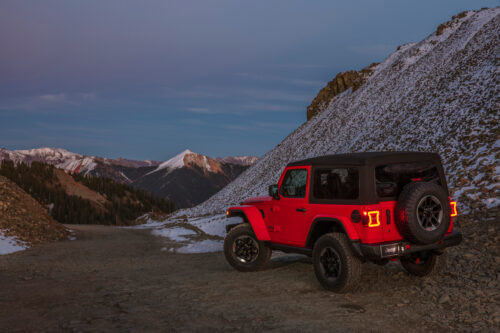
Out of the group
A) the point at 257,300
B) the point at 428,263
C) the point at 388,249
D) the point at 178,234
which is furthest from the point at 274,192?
the point at 178,234

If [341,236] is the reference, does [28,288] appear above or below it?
below

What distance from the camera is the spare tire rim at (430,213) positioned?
629cm

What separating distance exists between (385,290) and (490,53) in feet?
108

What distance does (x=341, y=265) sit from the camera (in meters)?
6.55

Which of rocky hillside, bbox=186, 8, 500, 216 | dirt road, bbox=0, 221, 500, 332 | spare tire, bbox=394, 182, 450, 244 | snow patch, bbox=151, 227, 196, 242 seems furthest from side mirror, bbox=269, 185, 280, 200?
snow patch, bbox=151, 227, 196, 242

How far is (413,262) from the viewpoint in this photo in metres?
7.50

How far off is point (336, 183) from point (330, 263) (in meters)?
1.47

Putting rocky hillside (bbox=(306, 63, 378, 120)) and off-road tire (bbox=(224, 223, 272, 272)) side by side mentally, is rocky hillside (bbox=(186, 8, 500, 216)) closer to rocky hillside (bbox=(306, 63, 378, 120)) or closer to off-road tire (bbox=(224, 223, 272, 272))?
rocky hillside (bbox=(306, 63, 378, 120))

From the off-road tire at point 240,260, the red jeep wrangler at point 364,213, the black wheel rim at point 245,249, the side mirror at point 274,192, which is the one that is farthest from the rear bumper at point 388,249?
the black wheel rim at point 245,249

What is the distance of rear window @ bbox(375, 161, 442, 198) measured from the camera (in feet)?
21.6

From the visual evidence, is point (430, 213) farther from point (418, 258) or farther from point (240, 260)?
point (240, 260)

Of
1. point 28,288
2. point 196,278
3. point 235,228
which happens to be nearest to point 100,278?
point 28,288

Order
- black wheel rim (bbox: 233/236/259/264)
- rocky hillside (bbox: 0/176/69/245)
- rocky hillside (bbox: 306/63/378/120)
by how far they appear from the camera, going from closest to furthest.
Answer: black wheel rim (bbox: 233/236/259/264) < rocky hillside (bbox: 0/176/69/245) < rocky hillside (bbox: 306/63/378/120)

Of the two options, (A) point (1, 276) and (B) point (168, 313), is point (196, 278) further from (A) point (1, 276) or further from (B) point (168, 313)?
(A) point (1, 276)
